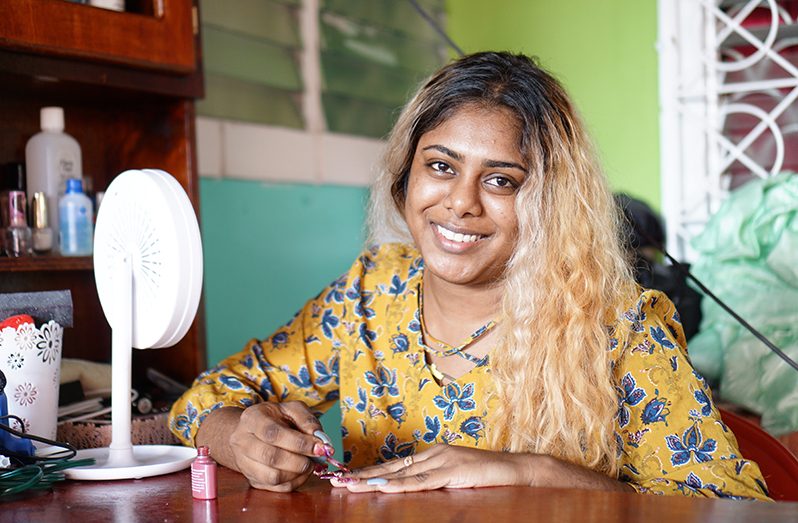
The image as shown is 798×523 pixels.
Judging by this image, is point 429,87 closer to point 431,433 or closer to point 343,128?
point 431,433

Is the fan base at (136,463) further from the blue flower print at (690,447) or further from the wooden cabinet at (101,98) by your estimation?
the blue flower print at (690,447)

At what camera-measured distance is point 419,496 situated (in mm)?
1295

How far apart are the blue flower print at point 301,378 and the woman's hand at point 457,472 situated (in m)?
0.56

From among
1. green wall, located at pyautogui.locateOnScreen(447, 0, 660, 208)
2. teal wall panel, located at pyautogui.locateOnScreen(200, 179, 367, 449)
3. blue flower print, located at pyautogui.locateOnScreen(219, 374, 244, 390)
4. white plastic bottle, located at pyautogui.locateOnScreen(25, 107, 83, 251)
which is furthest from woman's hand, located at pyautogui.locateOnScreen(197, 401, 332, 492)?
green wall, located at pyautogui.locateOnScreen(447, 0, 660, 208)

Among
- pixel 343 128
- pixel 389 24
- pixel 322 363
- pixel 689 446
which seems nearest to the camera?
pixel 689 446

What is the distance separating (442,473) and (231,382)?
607 millimetres

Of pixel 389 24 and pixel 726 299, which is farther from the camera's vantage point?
pixel 389 24

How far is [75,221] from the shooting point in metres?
1.97

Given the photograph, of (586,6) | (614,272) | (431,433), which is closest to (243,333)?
(431,433)

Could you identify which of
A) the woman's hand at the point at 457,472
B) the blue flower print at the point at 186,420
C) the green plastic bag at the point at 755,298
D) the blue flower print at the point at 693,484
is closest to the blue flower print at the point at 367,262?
the blue flower print at the point at 186,420

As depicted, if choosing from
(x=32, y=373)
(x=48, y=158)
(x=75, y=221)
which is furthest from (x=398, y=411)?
(x=48, y=158)

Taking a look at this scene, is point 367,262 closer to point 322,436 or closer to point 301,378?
point 301,378

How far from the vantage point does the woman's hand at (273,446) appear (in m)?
1.38

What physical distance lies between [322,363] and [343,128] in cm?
146
